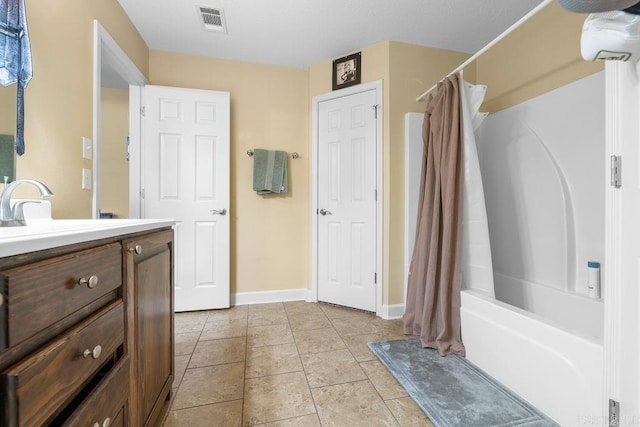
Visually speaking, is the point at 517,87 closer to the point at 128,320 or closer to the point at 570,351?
the point at 570,351

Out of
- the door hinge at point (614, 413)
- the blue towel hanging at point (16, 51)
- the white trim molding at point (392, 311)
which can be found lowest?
the white trim molding at point (392, 311)

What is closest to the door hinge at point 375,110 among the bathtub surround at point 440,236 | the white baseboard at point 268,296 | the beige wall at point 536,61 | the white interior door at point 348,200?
the white interior door at point 348,200

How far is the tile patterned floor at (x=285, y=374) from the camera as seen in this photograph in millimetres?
1203

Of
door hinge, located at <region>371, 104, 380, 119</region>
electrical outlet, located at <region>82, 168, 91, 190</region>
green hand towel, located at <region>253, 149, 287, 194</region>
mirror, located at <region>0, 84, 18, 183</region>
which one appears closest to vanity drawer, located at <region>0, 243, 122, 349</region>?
mirror, located at <region>0, 84, 18, 183</region>

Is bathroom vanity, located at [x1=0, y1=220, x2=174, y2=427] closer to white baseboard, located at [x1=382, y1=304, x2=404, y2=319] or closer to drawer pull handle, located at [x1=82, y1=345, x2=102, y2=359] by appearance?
drawer pull handle, located at [x1=82, y1=345, x2=102, y2=359]

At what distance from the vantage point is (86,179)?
1.53 m

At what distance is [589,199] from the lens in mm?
1647

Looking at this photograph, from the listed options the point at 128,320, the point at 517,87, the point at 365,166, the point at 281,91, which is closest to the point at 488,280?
the point at 365,166

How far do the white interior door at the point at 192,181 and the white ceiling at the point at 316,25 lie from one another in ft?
1.39

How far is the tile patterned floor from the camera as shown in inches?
47.4

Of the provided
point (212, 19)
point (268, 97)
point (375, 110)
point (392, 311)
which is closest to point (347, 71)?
point (375, 110)

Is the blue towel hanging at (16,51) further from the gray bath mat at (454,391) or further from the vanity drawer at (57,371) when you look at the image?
the gray bath mat at (454,391)

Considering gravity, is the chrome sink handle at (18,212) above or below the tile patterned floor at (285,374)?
above

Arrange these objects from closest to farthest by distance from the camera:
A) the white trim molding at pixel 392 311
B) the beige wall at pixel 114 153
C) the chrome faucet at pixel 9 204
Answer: the chrome faucet at pixel 9 204 → the white trim molding at pixel 392 311 → the beige wall at pixel 114 153
